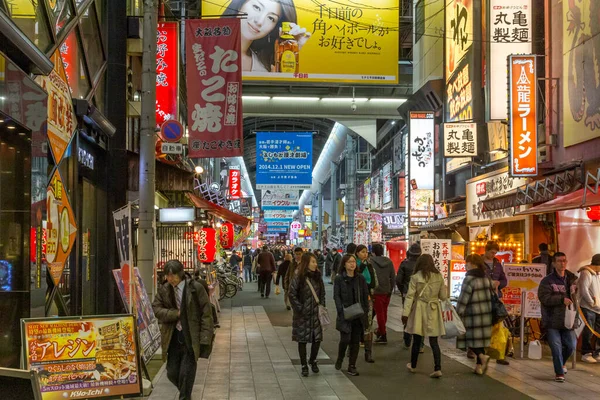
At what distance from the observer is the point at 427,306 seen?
9656 mm

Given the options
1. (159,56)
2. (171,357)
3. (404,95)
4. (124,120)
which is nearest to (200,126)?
(124,120)

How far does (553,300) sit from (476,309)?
1000 millimetres

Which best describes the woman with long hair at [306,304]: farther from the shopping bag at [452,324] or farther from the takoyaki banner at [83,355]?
the takoyaki banner at [83,355]

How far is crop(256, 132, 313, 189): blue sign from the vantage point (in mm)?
30703

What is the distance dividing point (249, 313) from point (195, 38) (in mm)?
8068

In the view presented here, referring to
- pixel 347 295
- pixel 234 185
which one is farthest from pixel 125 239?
pixel 234 185

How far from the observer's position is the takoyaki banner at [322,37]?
902 inches

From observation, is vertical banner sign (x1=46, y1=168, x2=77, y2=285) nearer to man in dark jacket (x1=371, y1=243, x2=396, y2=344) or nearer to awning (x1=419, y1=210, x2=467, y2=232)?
man in dark jacket (x1=371, y1=243, x2=396, y2=344)

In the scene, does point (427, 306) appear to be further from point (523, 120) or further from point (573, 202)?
point (523, 120)

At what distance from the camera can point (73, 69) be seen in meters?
11.1

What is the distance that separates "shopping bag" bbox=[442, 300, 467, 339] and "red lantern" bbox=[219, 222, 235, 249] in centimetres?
1932

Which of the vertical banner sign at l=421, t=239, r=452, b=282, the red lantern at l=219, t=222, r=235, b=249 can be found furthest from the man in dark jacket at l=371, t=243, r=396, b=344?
the red lantern at l=219, t=222, r=235, b=249

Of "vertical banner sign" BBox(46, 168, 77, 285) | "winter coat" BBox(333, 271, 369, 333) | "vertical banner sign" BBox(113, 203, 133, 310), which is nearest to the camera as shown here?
"vertical banner sign" BBox(46, 168, 77, 285)

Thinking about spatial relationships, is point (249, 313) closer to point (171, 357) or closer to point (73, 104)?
Result: point (73, 104)
